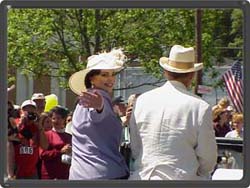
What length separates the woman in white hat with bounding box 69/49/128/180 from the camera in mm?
4602

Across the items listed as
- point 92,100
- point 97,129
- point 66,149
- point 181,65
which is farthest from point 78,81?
point 181,65

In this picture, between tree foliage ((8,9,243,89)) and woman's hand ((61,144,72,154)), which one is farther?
woman's hand ((61,144,72,154))

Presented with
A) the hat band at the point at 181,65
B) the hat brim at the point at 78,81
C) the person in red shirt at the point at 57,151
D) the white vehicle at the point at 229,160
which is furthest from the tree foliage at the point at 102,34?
the white vehicle at the point at 229,160

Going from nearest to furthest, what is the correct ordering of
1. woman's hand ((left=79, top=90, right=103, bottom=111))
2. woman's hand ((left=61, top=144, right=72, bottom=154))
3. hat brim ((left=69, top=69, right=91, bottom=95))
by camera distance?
1. hat brim ((left=69, top=69, right=91, bottom=95))
2. woman's hand ((left=79, top=90, right=103, bottom=111))
3. woman's hand ((left=61, top=144, right=72, bottom=154))

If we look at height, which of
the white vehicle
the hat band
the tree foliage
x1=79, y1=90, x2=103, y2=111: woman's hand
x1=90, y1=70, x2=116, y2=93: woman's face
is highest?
the tree foliage

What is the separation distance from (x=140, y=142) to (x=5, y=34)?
75 centimetres

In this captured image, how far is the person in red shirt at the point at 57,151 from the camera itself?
4.59 m

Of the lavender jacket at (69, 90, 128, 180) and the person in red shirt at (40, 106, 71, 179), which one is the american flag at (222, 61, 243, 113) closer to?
the lavender jacket at (69, 90, 128, 180)

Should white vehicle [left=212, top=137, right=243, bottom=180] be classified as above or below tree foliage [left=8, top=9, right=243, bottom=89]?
below

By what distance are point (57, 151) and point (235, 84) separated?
0.85 metres

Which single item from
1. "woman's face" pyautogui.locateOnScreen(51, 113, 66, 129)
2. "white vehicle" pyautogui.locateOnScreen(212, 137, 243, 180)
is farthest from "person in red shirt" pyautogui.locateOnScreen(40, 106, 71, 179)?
"white vehicle" pyautogui.locateOnScreen(212, 137, 243, 180)

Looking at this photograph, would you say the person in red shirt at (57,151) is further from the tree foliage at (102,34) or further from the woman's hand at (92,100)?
the tree foliage at (102,34)

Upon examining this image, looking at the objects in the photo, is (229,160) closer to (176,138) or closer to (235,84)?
(176,138)

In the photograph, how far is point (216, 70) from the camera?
174 inches
